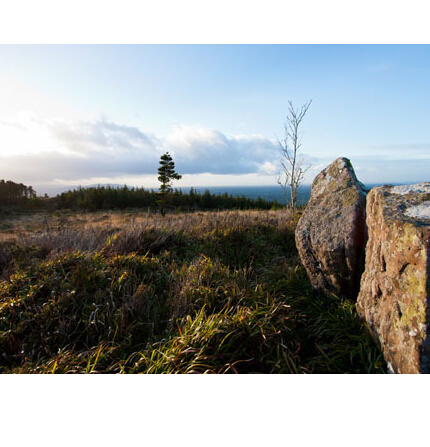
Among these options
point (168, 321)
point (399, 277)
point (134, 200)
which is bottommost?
point (168, 321)

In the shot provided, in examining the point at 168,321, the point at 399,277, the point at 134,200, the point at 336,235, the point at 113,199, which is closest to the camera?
the point at 399,277

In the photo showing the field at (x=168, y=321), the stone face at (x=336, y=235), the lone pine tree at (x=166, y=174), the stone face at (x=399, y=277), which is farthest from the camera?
the lone pine tree at (x=166, y=174)

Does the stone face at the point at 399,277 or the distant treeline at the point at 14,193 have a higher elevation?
the distant treeline at the point at 14,193

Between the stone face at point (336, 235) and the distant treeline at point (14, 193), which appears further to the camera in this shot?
the distant treeline at point (14, 193)

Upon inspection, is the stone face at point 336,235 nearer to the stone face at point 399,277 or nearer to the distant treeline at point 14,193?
the stone face at point 399,277

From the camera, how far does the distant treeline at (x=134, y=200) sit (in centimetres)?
2806

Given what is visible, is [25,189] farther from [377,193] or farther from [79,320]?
[377,193]

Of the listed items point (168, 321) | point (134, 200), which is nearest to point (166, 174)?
point (134, 200)

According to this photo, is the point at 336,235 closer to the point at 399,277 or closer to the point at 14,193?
the point at 399,277

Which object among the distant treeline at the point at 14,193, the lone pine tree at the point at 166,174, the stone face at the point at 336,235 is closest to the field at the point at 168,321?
the stone face at the point at 336,235

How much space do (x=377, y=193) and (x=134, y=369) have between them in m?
2.88

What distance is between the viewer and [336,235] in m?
3.06

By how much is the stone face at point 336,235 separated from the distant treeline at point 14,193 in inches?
1242

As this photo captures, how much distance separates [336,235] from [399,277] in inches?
43.9
